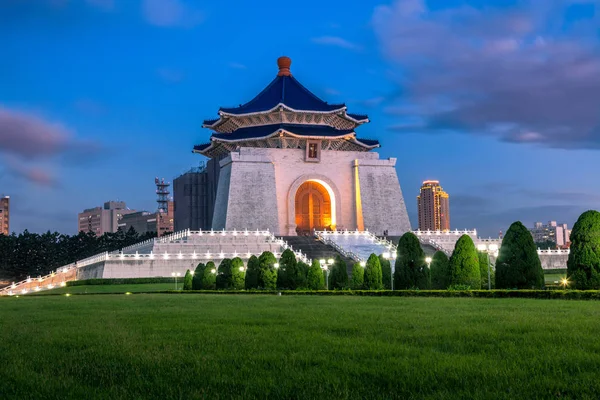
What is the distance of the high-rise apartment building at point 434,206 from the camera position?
11466 centimetres

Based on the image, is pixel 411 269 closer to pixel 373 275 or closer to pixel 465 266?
pixel 465 266

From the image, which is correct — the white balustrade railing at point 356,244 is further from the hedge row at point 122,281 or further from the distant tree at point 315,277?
the distant tree at point 315,277

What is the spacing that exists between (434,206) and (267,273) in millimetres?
94438

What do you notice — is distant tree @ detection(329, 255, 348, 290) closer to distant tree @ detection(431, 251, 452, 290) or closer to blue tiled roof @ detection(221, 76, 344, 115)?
distant tree @ detection(431, 251, 452, 290)

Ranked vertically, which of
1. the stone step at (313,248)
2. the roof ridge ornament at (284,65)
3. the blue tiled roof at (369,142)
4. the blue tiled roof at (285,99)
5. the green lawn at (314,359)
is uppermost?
the roof ridge ornament at (284,65)

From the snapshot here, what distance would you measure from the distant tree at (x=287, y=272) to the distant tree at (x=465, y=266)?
6364 mm

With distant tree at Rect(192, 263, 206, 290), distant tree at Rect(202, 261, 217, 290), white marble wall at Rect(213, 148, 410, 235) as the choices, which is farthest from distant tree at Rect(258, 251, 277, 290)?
white marble wall at Rect(213, 148, 410, 235)

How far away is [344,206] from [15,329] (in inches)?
1785

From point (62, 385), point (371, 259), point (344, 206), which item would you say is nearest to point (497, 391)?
point (62, 385)

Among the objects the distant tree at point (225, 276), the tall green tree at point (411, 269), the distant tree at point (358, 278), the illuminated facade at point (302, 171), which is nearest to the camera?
the tall green tree at point (411, 269)

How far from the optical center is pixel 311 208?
53.4 meters

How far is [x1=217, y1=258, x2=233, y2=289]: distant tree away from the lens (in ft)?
85.4

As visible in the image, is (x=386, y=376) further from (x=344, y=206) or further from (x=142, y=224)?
(x=142, y=224)

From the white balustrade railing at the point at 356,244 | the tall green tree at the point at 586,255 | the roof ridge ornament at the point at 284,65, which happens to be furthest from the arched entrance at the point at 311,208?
the tall green tree at the point at 586,255
